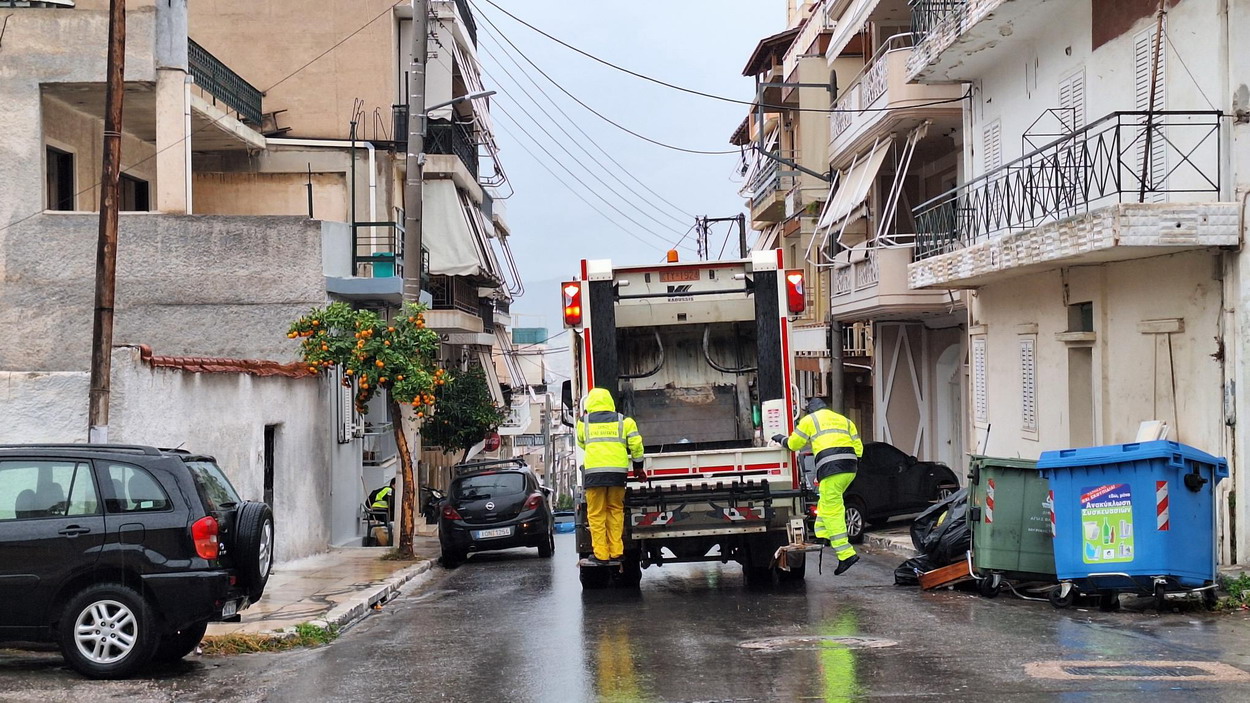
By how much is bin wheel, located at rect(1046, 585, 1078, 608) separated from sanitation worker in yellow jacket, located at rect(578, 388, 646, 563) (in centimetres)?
369

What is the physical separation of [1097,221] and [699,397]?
4343 mm

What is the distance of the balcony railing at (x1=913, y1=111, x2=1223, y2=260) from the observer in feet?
43.8

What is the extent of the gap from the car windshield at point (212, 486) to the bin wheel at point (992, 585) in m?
6.54

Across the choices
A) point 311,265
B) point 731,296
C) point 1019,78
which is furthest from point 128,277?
point 1019,78

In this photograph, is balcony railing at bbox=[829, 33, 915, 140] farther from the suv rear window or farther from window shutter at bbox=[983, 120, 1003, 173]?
the suv rear window

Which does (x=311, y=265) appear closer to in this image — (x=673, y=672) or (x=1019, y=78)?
(x=1019, y=78)

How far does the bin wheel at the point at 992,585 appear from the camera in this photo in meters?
11.9

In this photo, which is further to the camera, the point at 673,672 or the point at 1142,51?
the point at 1142,51

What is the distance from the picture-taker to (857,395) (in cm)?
3297

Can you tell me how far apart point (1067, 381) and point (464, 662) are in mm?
10881

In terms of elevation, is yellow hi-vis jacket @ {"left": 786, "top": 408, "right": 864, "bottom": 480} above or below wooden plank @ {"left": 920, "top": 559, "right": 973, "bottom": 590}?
above

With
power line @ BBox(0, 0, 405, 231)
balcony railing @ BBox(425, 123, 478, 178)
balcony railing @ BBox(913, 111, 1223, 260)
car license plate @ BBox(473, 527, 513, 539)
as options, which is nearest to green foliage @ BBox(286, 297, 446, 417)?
car license plate @ BBox(473, 527, 513, 539)

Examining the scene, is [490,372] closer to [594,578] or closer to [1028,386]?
[1028,386]

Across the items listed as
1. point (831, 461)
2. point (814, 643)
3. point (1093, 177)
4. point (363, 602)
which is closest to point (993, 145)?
point (1093, 177)
